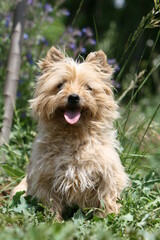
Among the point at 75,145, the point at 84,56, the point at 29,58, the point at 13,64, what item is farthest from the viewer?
the point at 84,56

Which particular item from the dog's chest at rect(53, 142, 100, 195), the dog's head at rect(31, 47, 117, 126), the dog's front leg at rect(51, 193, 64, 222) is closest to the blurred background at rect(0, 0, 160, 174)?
the dog's head at rect(31, 47, 117, 126)

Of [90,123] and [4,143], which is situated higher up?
[90,123]

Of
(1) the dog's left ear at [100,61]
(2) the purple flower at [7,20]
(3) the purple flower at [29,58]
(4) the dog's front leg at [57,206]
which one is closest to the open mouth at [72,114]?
(1) the dog's left ear at [100,61]

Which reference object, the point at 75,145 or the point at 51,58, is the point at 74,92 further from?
the point at 51,58

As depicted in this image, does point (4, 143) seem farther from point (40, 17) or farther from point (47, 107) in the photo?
point (40, 17)

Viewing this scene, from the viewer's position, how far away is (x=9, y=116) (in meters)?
6.00

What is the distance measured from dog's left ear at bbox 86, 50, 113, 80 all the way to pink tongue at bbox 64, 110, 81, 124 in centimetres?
56

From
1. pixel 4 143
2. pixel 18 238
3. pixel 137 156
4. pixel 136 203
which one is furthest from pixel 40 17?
pixel 18 238

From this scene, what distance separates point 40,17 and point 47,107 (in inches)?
127

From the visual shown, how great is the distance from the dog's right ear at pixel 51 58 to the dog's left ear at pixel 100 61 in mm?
277

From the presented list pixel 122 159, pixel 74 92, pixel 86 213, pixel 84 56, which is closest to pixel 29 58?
pixel 84 56

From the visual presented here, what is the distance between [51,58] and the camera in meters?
4.66

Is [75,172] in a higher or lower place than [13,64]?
lower

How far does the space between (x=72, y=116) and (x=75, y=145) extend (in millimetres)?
260
